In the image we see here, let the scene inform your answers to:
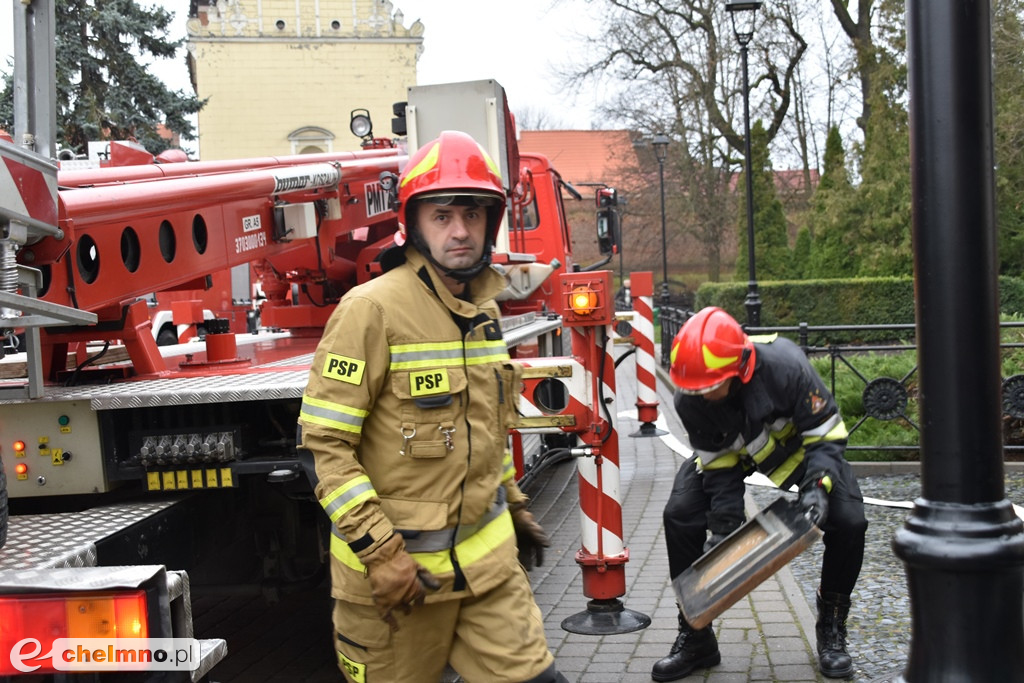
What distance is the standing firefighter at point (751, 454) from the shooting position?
4215mm

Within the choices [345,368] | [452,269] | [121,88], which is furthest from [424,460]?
[121,88]

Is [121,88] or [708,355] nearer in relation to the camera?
[708,355]

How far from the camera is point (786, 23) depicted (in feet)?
104

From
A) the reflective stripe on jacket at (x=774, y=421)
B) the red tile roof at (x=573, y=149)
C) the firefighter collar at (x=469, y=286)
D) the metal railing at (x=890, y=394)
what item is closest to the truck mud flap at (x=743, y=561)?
the reflective stripe on jacket at (x=774, y=421)

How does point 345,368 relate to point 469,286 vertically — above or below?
below

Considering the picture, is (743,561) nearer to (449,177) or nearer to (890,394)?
(449,177)

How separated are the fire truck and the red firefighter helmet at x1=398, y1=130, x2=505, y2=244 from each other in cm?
85

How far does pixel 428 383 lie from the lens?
3.11m

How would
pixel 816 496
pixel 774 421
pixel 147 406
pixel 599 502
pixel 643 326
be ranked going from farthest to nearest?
pixel 643 326 → pixel 599 502 → pixel 774 421 → pixel 147 406 → pixel 816 496

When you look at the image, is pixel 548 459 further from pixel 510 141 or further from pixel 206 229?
pixel 206 229

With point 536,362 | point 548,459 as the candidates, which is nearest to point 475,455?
point 536,362

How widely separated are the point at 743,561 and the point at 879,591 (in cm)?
227

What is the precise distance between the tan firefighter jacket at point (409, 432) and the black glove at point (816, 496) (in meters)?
1.30

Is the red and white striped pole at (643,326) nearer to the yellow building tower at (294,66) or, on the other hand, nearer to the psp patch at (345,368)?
the psp patch at (345,368)
